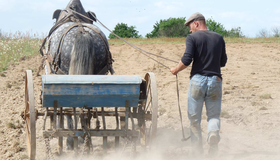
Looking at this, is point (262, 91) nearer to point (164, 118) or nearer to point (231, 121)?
point (231, 121)

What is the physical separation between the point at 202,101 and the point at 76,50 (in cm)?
205

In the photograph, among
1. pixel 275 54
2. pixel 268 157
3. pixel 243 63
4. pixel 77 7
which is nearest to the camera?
pixel 268 157

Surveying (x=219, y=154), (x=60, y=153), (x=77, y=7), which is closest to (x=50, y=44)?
(x=77, y=7)

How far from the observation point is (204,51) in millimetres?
4410

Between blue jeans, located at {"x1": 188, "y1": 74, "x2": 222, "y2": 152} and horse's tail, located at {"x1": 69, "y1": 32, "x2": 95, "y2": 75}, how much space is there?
64.7 inches

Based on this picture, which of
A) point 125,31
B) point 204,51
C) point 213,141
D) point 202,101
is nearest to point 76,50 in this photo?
point 204,51

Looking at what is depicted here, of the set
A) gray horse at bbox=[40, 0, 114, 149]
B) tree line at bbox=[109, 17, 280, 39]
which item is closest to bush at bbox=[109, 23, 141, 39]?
tree line at bbox=[109, 17, 280, 39]

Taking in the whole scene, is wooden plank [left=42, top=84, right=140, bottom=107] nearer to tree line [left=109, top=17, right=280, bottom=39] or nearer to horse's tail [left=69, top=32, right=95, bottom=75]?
horse's tail [left=69, top=32, right=95, bottom=75]

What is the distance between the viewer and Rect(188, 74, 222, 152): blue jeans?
172 inches

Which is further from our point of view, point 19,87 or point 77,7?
point 19,87

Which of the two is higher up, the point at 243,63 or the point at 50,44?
the point at 50,44

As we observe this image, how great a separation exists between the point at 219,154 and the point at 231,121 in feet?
6.69

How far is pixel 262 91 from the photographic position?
8.82 m

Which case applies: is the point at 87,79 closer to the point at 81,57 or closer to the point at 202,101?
the point at 81,57
